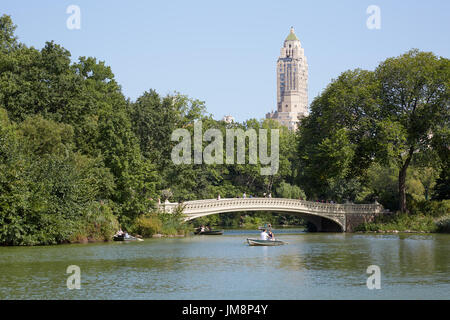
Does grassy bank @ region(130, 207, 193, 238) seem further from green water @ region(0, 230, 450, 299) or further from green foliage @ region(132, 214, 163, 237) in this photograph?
green water @ region(0, 230, 450, 299)

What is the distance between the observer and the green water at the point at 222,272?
67.1 ft

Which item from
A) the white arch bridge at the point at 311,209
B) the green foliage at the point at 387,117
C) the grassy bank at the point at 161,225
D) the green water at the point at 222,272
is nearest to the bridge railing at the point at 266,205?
the white arch bridge at the point at 311,209

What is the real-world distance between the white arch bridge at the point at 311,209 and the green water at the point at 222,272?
43.4 ft

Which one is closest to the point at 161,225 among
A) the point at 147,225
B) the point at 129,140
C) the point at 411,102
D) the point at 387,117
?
the point at 147,225

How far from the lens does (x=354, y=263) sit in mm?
28688

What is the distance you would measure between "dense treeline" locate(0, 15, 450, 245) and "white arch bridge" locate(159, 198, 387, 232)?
6.77 feet

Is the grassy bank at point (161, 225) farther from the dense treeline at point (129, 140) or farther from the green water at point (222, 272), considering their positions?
the green water at point (222, 272)

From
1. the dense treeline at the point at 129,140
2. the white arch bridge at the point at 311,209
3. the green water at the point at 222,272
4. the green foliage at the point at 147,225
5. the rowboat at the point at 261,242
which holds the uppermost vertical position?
the dense treeline at the point at 129,140

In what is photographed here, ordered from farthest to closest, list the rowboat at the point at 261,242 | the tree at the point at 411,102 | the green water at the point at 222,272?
the tree at the point at 411,102, the rowboat at the point at 261,242, the green water at the point at 222,272

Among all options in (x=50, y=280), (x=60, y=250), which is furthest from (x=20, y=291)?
(x=60, y=250)

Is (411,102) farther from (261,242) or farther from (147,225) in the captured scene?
(147,225)

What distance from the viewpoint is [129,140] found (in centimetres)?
4591

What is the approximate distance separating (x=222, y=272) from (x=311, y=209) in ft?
108

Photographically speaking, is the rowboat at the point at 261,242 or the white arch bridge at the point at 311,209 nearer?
the rowboat at the point at 261,242
